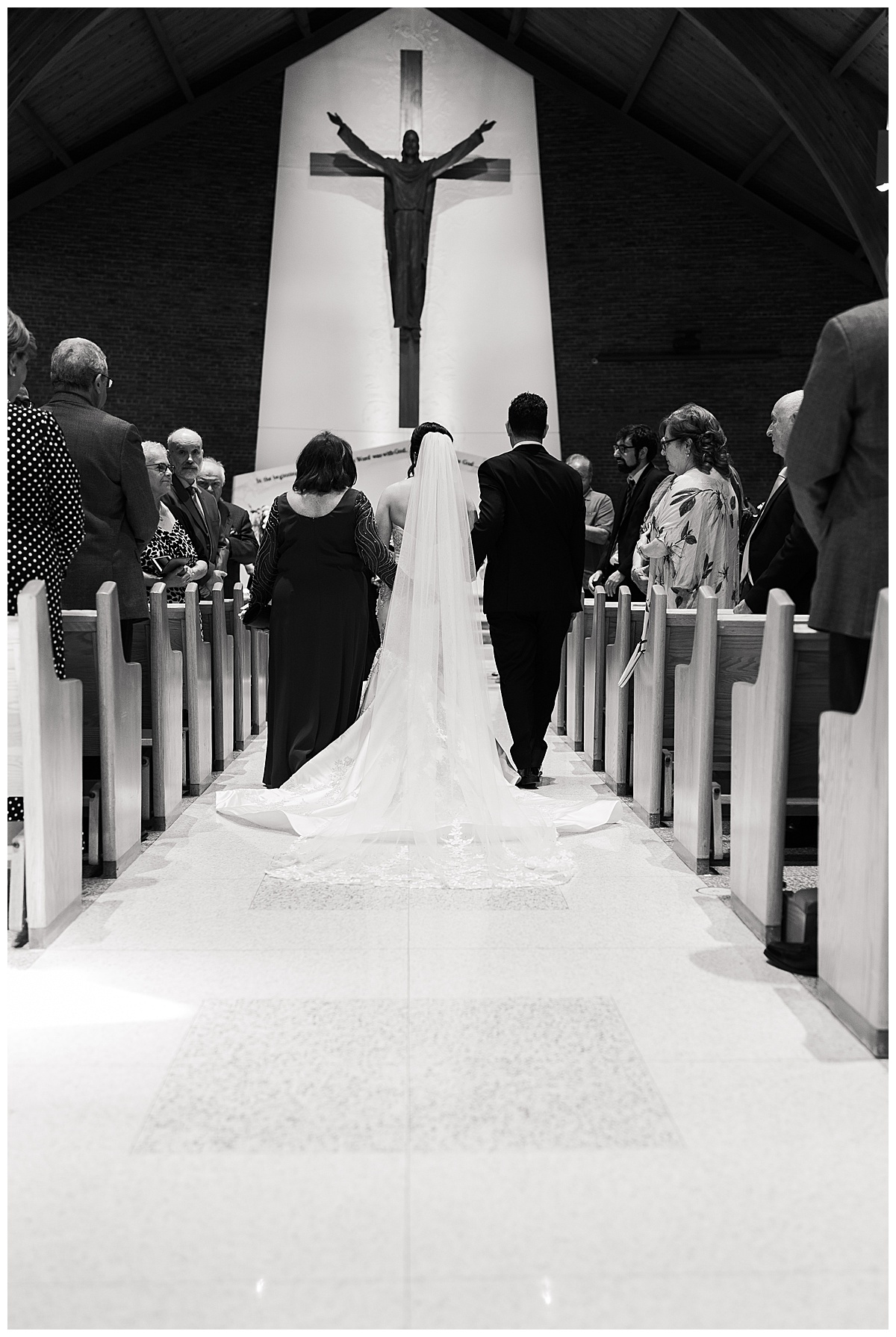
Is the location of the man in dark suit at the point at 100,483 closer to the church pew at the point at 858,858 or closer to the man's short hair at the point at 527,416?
the man's short hair at the point at 527,416

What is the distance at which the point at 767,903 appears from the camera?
113 inches

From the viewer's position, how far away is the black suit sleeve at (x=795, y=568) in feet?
11.6

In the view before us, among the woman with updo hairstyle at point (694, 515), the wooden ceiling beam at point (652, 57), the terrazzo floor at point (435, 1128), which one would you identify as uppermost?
the wooden ceiling beam at point (652, 57)

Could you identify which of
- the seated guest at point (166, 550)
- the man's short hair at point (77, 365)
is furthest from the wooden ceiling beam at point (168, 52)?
the man's short hair at point (77, 365)

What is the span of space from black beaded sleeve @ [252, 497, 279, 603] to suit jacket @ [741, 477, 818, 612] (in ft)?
5.82

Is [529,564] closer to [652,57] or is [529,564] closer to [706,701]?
[706,701]

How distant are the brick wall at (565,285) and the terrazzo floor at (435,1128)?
32.4 feet

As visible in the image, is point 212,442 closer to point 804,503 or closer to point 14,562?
point 14,562

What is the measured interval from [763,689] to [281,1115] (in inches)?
60.7

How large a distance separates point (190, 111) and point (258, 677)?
24.9 feet

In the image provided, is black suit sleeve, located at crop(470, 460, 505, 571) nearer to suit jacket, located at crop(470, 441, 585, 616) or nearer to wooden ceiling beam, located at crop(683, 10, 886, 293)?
suit jacket, located at crop(470, 441, 585, 616)

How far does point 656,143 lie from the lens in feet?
40.3

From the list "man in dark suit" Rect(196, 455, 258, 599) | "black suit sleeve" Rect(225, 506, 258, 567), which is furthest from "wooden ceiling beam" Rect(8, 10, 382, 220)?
"black suit sleeve" Rect(225, 506, 258, 567)

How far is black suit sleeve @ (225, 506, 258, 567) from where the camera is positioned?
7.05 meters
